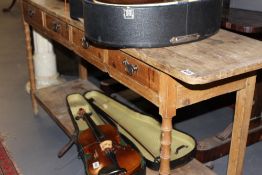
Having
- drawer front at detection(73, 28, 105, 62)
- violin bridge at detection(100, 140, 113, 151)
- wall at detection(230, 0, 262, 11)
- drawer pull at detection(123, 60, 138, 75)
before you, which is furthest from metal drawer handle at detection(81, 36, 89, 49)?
wall at detection(230, 0, 262, 11)

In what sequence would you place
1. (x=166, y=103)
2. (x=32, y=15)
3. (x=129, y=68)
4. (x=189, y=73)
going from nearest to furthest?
(x=189, y=73) → (x=166, y=103) → (x=129, y=68) → (x=32, y=15)

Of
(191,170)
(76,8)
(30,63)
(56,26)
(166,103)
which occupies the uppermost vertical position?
(76,8)

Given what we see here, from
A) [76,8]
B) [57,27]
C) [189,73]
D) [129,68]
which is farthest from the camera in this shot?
[57,27]

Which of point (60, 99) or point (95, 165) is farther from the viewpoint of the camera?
point (60, 99)

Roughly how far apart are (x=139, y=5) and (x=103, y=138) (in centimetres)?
71

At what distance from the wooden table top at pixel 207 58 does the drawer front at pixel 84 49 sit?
0.22 meters

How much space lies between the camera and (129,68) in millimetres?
1143

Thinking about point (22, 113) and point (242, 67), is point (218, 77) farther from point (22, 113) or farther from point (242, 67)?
point (22, 113)

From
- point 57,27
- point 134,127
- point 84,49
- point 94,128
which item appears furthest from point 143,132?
point 57,27

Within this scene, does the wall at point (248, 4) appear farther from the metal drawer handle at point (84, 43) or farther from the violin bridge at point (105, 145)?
the violin bridge at point (105, 145)

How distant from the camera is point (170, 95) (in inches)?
40.4

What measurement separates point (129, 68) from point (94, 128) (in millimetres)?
593

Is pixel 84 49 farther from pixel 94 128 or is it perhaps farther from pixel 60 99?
pixel 60 99

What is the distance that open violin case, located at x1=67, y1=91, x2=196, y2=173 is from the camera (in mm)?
1517
